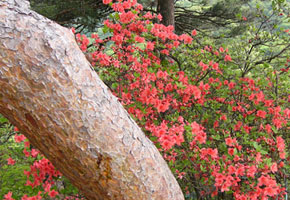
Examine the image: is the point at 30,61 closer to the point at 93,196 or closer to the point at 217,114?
the point at 93,196

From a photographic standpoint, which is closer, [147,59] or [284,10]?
[147,59]

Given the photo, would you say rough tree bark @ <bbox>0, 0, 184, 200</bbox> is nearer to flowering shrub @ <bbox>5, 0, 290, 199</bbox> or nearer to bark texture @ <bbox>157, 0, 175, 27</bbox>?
flowering shrub @ <bbox>5, 0, 290, 199</bbox>

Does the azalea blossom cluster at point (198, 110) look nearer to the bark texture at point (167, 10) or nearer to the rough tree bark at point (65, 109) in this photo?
the rough tree bark at point (65, 109)

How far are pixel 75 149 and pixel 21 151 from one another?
1077 mm

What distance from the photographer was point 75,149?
1196 mm

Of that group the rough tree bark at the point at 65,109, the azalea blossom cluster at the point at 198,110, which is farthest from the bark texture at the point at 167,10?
the rough tree bark at the point at 65,109

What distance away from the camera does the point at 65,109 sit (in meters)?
1.17

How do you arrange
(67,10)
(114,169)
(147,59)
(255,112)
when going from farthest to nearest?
1. (67,10)
2. (147,59)
3. (255,112)
4. (114,169)

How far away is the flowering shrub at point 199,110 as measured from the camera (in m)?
1.98

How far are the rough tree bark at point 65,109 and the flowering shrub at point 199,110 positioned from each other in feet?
1.84

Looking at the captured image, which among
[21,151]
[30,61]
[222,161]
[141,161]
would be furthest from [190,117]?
[30,61]

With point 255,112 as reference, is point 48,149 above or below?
above

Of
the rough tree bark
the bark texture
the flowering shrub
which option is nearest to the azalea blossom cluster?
the flowering shrub

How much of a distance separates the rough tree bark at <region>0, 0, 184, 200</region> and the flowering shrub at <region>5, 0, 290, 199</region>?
0.56 m
